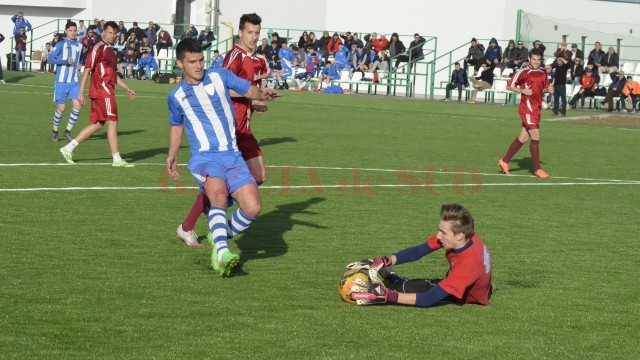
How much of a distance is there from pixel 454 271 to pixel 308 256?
2378 millimetres

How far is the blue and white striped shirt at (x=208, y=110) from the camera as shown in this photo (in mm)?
9461

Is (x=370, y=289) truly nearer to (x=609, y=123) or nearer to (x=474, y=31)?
(x=609, y=123)

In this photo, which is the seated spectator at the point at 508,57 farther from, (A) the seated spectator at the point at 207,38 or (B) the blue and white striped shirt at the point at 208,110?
(B) the blue and white striped shirt at the point at 208,110

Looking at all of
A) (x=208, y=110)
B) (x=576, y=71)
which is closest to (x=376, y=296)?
(x=208, y=110)

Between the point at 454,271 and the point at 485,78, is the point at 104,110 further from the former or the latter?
the point at 485,78

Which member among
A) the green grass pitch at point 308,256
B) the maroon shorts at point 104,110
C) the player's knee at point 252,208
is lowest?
the green grass pitch at point 308,256

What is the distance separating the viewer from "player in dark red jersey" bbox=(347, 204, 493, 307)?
323 inches

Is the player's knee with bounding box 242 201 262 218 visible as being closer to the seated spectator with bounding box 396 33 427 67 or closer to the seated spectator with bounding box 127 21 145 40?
the seated spectator with bounding box 396 33 427 67

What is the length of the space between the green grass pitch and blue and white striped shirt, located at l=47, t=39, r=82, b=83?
57.1 inches

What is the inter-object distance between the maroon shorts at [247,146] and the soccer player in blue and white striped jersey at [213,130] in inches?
66.5

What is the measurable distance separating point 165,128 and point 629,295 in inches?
670

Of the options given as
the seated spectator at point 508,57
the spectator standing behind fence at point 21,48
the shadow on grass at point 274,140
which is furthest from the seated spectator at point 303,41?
the shadow on grass at point 274,140

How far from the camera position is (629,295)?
9.17 metres

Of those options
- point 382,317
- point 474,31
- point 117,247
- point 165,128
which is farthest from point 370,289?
point 474,31
